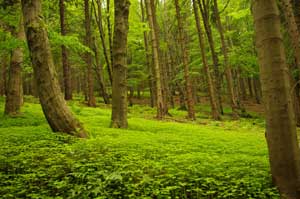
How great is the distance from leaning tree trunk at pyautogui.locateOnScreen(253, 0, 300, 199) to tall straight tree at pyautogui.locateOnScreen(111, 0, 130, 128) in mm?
5931

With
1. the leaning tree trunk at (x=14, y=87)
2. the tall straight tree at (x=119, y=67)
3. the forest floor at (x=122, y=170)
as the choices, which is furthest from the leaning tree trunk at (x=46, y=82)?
the leaning tree trunk at (x=14, y=87)

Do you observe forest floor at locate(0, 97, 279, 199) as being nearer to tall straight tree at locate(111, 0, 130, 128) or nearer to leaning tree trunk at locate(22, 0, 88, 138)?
leaning tree trunk at locate(22, 0, 88, 138)

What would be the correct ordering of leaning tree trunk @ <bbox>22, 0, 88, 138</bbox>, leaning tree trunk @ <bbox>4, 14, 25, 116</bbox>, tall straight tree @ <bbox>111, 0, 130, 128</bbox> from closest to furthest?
leaning tree trunk @ <bbox>22, 0, 88, 138</bbox> < tall straight tree @ <bbox>111, 0, 130, 128</bbox> < leaning tree trunk @ <bbox>4, 14, 25, 116</bbox>

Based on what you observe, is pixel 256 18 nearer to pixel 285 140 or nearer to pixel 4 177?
pixel 285 140

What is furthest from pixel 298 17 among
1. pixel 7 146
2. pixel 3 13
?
pixel 7 146

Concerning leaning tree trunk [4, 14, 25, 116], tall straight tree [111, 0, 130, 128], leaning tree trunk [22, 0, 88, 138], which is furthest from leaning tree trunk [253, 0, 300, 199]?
leaning tree trunk [4, 14, 25, 116]

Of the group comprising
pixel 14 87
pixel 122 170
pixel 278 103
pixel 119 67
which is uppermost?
pixel 119 67

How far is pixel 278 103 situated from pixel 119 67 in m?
6.23

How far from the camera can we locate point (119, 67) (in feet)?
30.4

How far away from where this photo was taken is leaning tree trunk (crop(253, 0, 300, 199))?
144 inches

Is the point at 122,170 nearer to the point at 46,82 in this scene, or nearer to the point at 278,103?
the point at 278,103

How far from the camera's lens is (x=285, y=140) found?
12.0 feet

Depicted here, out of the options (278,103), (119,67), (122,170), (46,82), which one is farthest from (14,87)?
(278,103)

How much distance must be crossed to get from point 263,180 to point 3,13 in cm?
1007
